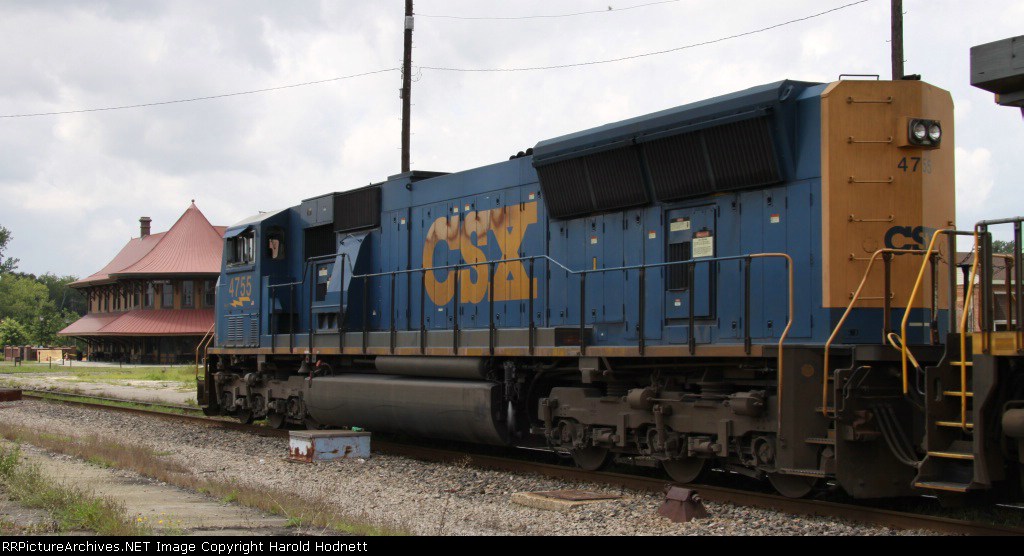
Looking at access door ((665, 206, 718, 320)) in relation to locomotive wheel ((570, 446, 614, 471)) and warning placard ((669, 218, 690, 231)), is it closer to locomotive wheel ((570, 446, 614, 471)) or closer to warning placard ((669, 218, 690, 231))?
warning placard ((669, 218, 690, 231))

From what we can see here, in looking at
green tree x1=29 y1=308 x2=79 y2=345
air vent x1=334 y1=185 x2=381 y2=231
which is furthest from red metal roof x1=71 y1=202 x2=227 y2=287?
air vent x1=334 y1=185 x2=381 y2=231

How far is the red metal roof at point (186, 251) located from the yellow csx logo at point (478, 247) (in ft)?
122

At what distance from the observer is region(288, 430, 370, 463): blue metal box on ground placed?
12.2 meters

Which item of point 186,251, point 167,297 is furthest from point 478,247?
point 186,251

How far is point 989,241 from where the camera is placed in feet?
23.7

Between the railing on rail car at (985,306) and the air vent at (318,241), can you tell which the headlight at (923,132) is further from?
the air vent at (318,241)

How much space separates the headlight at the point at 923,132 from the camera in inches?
341

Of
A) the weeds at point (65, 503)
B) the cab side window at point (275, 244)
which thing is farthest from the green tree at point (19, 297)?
the weeds at point (65, 503)

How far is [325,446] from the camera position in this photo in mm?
12312

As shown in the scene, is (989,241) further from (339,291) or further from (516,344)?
(339,291)

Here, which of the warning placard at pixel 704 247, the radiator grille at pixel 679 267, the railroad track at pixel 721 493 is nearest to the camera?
the railroad track at pixel 721 493

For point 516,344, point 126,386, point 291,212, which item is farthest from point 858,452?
point 126,386

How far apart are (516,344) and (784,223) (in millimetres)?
3521

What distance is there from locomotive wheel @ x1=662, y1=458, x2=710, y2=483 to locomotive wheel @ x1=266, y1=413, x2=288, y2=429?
27.7 feet
